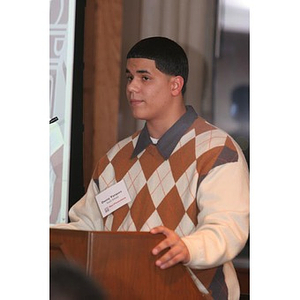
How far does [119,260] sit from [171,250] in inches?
3.6

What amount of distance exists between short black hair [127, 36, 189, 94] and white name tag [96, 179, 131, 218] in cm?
23

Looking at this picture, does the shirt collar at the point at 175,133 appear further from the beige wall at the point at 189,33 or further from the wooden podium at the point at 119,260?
the wooden podium at the point at 119,260

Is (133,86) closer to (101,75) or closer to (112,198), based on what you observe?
(101,75)

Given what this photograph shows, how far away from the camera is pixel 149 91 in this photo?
1.38 meters

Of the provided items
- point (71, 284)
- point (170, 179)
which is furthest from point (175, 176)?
point (71, 284)

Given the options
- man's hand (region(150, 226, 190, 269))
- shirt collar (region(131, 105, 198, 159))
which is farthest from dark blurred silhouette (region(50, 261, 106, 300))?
shirt collar (region(131, 105, 198, 159))

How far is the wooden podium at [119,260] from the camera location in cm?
113

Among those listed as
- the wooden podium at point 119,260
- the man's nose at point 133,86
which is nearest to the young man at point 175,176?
the man's nose at point 133,86
